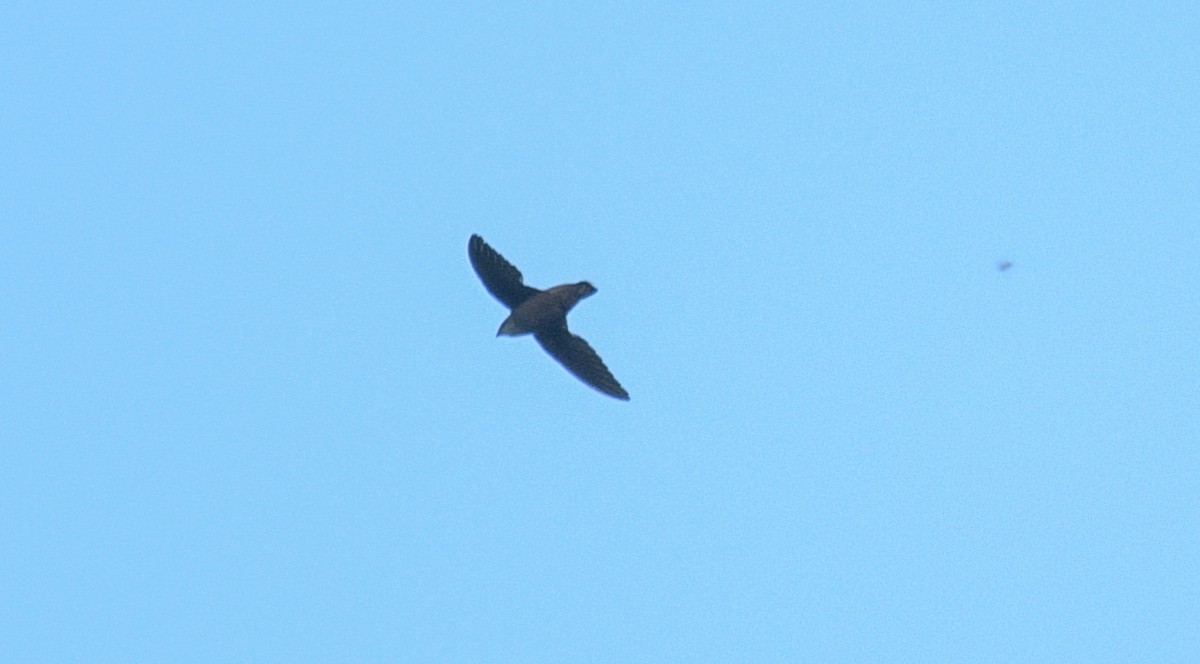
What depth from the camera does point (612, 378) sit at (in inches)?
1129

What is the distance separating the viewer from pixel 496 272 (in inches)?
1103

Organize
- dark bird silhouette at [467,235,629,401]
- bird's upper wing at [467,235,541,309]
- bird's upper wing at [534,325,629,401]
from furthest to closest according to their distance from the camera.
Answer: bird's upper wing at [534,325,629,401] < bird's upper wing at [467,235,541,309] < dark bird silhouette at [467,235,629,401]

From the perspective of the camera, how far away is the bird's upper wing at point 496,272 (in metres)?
28.0

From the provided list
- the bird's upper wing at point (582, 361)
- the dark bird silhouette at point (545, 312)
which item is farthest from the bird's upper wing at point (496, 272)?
the bird's upper wing at point (582, 361)

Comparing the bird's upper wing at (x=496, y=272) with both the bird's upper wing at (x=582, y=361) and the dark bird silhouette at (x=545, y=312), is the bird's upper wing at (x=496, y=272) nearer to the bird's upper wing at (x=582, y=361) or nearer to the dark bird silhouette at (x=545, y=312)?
the dark bird silhouette at (x=545, y=312)

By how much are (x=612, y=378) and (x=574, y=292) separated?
175cm

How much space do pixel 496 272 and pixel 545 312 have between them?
33.2 inches

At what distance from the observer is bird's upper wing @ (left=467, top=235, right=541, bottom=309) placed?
1101 inches

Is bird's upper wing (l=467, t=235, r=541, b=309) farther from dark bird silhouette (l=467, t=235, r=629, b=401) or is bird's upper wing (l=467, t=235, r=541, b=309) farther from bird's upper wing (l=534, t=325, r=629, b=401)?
bird's upper wing (l=534, t=325, r=629, b=401)

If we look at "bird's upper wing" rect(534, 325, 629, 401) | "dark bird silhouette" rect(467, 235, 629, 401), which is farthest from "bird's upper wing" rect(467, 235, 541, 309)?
"bird's upper wing" rect(534, 325, 629, 401)

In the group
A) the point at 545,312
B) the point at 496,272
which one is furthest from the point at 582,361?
the point at 496,272

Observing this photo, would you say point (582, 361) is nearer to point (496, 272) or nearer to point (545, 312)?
Result: point (545, 312)

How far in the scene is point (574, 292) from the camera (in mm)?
27391

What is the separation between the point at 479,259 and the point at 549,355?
1637 mm
